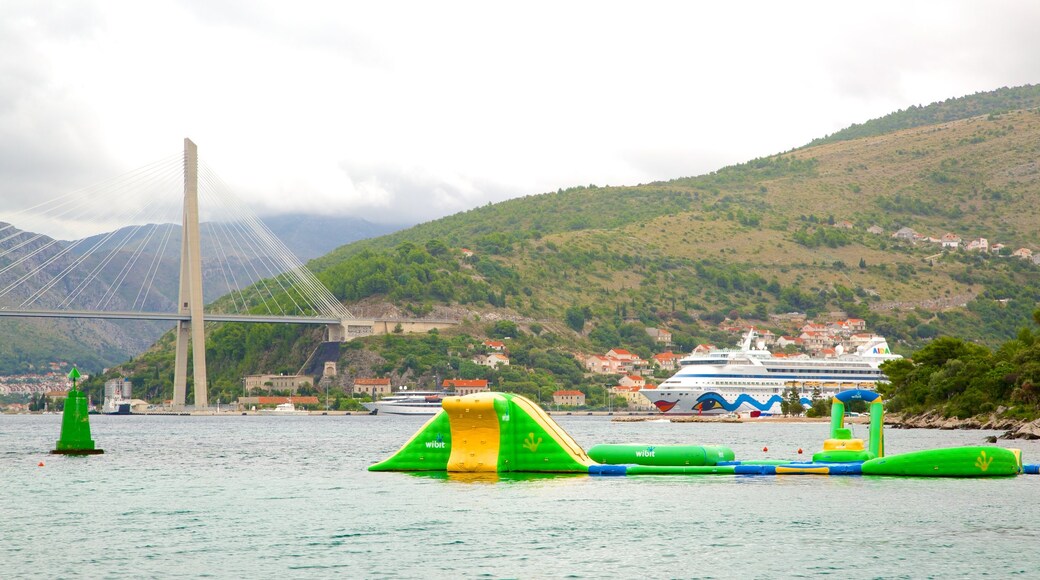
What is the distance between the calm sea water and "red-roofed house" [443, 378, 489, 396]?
377ft

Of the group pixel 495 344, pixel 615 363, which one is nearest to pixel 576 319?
pixel 615 363

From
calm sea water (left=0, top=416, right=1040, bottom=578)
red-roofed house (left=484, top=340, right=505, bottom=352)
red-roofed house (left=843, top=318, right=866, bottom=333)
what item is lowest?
calm sea water (left=0, top=416, right=1040, bottom=578)

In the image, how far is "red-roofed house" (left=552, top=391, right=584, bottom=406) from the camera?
518 ft

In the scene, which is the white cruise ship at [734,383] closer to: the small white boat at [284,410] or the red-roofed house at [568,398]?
the red-roofed house at [568,398]

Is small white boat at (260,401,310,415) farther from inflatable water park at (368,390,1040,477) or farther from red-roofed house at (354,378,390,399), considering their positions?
inflatable water park at (368,390,1040,477)

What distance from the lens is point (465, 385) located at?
15112 centimetres

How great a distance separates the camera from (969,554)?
20.1 meters

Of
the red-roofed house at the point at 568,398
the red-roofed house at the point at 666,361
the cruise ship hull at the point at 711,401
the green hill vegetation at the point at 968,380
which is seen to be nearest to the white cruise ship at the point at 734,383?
the cruise ship hull at the point at 711,401

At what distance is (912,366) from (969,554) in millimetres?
77688

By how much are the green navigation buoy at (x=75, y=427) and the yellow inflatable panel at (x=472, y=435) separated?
13655 millimetres

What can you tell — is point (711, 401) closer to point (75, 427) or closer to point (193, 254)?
point (193, 254)

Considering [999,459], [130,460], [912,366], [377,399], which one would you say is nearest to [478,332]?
[377,399]

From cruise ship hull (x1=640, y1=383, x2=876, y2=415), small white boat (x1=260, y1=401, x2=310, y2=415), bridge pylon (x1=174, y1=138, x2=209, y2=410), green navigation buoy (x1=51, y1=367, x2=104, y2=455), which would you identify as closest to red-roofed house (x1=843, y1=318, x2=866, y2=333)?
cruise ship hull (x1=640, y1=383, x2=876, y2=415)

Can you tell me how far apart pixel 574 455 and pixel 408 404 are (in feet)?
381
